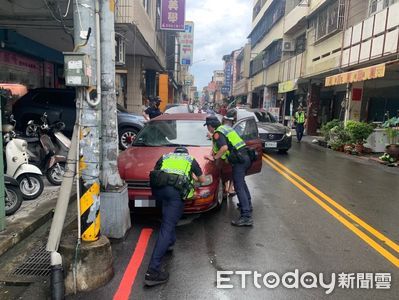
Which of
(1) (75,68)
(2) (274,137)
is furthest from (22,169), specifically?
(2) (274,137)

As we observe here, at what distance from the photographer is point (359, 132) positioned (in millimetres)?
14156

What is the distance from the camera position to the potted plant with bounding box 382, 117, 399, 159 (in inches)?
474

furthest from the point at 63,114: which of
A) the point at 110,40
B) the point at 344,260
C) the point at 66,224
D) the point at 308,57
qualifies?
the point at 308,57

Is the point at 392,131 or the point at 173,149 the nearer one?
the point at 173,149

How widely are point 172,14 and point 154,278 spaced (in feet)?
64.4

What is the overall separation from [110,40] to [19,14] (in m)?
7.32

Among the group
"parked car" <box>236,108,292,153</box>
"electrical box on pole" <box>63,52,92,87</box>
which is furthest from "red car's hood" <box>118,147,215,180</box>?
"parked car" <box>236,108,292,153</box>

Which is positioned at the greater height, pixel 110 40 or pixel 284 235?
pixel 110 40

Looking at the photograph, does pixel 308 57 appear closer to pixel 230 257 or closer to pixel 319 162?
pixel 319 162

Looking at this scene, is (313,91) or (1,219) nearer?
(1,219)

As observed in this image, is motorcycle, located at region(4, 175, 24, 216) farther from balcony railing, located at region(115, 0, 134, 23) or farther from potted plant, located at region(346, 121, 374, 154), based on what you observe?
potted plant, located at region(346, 121, 374, 154)

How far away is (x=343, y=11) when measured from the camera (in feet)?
58.4

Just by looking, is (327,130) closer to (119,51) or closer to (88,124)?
(119,51)

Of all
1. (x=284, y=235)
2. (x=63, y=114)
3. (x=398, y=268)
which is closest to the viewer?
(x=398, y=268)
